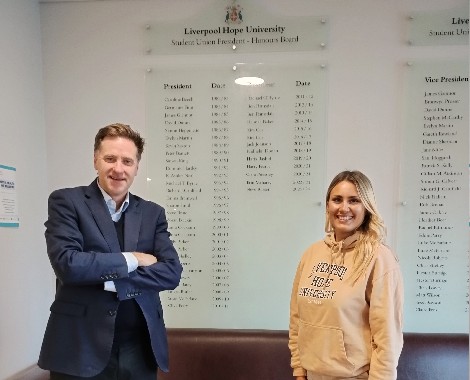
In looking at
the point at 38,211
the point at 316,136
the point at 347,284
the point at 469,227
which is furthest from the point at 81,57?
the point at 469,227

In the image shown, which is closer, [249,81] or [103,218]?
[103,218]

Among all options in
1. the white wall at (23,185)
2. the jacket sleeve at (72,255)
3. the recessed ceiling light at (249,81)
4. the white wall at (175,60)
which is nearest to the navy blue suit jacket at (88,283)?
the jacket sleeve at (72,255)

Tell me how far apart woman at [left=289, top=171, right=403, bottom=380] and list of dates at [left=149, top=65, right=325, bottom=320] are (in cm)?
64

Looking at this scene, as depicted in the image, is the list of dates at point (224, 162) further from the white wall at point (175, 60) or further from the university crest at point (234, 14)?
the university crest at point (234, 14)

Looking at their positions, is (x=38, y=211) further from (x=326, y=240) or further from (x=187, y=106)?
(x=326, y=240)

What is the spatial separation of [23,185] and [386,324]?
1937 mm

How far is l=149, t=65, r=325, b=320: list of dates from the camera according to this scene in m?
2.17

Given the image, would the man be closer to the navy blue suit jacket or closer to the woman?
the navy blue suit jacket

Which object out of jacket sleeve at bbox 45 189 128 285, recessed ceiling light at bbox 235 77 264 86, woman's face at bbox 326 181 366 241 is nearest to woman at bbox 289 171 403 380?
woman's face at bbox 326 181 366 241

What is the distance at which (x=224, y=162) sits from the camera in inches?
87.1

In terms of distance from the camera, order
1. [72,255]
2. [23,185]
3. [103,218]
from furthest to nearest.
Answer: [23,185] < [103,218] < [72,255]

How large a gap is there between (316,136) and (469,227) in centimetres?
101

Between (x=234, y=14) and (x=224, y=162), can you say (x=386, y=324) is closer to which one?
(x=224, y=162)

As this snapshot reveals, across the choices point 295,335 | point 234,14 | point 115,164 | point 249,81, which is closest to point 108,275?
point 115,164
